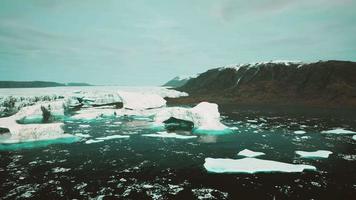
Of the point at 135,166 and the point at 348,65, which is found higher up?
the point at 348,65

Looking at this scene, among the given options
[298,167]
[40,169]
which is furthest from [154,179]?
[298,167]

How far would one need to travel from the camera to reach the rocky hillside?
332ft

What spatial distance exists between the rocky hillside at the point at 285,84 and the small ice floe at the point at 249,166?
7722 cm

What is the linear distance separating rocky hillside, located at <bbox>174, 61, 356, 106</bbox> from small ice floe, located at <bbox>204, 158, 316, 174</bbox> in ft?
253

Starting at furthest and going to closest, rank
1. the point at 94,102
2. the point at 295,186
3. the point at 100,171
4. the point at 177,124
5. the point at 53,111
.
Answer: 1. the point at 94,102
2. the point at 53,111
3. the point at 177,124
4. the point at 100,171
5. the point at 295,186

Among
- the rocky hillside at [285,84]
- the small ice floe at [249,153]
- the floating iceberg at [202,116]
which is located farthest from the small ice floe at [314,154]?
the rocky hillside at [285,84]

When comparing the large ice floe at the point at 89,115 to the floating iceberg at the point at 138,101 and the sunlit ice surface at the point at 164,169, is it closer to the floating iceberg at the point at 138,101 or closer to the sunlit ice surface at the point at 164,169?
the floating iceberg at the point at 138,101

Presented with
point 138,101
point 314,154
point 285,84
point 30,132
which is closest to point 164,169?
point 314,154

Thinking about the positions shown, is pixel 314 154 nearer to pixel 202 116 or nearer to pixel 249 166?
pixel 249 166

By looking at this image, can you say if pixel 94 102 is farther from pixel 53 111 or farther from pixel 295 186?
pixel 295 186

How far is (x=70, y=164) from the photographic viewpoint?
21422 millimetres

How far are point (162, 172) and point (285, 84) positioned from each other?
115 m

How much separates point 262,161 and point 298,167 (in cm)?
248

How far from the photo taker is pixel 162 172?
19.7 m
